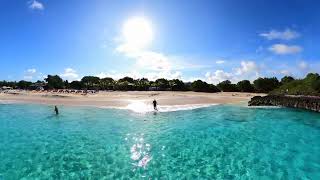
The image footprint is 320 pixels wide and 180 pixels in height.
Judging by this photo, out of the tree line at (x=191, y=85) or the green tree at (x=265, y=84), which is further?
the tree line at (x=191, y=85)

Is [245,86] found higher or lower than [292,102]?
higher

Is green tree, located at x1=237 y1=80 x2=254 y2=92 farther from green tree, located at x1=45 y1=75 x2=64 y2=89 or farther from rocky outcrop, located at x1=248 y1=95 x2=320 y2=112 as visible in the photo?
green tree, located at x1=45 y1=75 x2=64 y2=89

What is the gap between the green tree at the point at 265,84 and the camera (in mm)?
99312

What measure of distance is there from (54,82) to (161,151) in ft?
384

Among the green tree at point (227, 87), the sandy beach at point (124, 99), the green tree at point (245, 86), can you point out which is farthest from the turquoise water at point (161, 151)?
the green tree at point (227, 87)

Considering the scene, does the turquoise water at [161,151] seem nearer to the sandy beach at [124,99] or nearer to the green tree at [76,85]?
the sandy beach at [124,99]

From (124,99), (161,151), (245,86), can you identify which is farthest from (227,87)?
(161,151)

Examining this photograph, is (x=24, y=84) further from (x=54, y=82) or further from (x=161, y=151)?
(x=161, y=151)

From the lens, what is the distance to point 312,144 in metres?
22.0

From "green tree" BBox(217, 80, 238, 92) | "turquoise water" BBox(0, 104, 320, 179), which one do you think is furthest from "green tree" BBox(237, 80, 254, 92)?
"turquoise water" BBox(0, 104, 320, 179)

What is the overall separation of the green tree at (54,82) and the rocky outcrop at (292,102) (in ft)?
289

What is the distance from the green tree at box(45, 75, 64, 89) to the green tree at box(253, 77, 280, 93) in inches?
2909

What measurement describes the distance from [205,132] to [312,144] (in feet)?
27.6

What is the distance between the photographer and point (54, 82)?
128m
